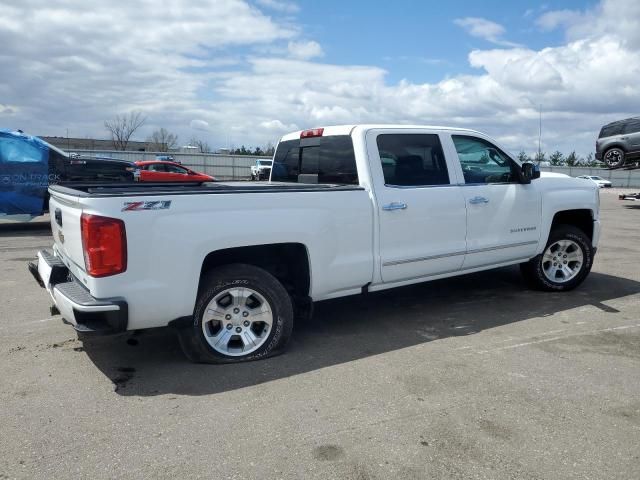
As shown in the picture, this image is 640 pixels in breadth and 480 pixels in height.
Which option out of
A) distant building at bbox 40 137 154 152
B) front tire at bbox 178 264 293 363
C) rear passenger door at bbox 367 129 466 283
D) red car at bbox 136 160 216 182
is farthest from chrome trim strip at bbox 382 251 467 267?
distant building at bbox 40 137 154 152

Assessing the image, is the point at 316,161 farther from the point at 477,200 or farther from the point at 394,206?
the point at 477,200

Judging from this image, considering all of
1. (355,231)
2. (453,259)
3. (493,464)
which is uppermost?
(355,231)

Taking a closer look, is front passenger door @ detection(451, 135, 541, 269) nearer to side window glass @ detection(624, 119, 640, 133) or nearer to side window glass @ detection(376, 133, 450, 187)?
side window glass @ detection(376, 133, 450, 187)

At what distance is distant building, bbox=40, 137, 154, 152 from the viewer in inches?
2917

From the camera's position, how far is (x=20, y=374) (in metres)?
4.27

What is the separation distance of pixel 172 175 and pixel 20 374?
22228 millimetres

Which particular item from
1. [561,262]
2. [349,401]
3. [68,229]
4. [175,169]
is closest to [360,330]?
[349,401]

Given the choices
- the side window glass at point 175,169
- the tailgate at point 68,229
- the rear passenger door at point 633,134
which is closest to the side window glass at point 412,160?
the tailgate at point 68,229

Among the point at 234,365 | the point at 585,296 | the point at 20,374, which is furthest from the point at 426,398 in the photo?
the point at 585,296

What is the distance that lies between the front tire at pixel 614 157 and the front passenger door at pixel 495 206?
54.6 ft

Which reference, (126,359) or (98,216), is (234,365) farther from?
(98,216)

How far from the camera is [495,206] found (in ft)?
19.5

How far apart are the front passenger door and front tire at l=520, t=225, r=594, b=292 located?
359 millimetres

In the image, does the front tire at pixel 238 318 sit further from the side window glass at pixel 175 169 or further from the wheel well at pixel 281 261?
the side window glass at pixel 175 169
